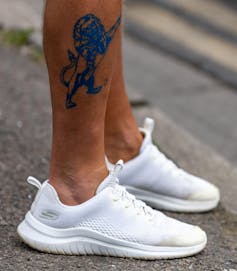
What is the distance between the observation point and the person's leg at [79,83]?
1806 mm

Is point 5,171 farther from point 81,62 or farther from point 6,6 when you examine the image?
point 6,6

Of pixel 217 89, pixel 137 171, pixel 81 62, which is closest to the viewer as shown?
pixel 81 62

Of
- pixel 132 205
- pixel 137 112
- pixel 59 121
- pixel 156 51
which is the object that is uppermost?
pixel 59 121

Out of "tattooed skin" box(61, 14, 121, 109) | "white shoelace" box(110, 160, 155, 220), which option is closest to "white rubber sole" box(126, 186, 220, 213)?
"white shoelace" box(110, 160, 155, 220)

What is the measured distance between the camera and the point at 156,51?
541 cm

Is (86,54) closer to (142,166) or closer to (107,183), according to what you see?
(107,183)

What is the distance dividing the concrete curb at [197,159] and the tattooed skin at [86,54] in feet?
2.84

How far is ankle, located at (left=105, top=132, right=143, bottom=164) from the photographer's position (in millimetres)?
2294

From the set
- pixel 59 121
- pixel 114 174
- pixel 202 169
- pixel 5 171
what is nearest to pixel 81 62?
pixel 59 121

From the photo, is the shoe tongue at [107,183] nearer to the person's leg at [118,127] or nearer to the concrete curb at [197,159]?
the person's leg at [118,127]

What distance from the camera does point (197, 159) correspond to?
2965 mm

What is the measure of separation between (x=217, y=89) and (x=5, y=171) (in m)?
2.39

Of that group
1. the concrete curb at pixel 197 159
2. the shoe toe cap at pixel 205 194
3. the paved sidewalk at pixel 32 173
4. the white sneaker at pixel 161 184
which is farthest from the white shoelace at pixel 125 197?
the concrete curb at pixel 197 159

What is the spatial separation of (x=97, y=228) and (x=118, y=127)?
495 mm
